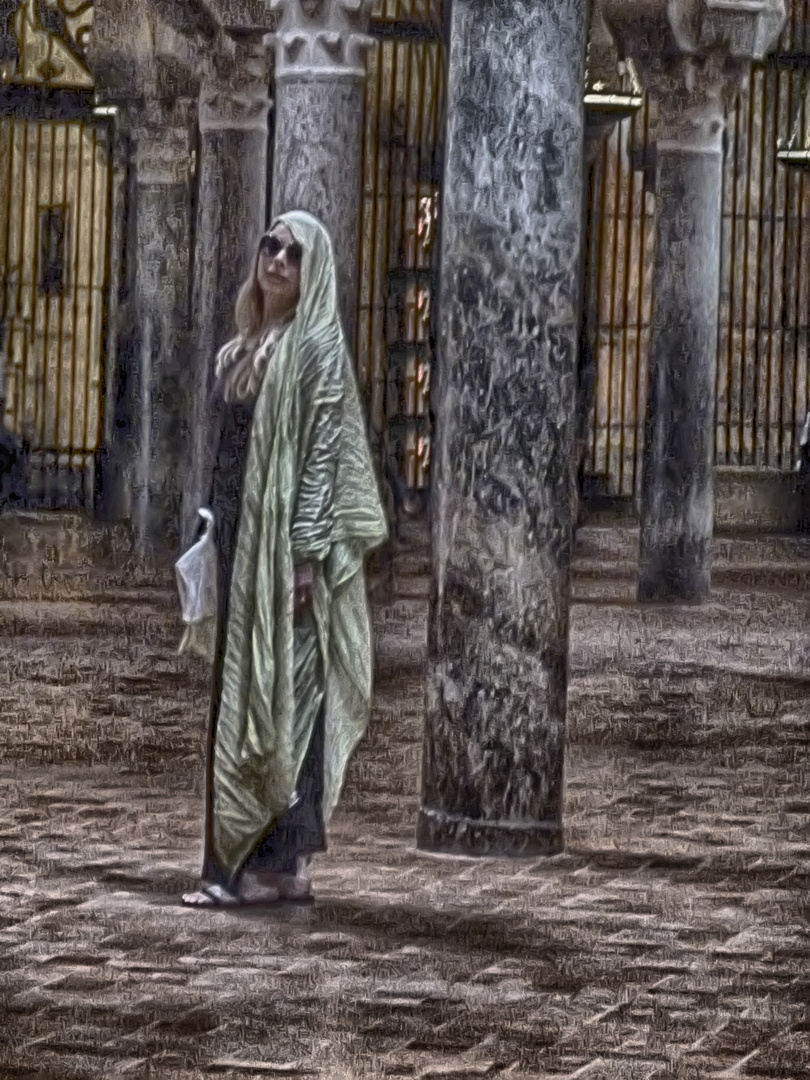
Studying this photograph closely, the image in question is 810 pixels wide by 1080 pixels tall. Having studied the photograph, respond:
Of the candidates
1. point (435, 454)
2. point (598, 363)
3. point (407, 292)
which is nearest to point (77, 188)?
point (407, 292)

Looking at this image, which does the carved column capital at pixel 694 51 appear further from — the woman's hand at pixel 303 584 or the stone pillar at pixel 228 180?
the woman's hand at pixel 303 584

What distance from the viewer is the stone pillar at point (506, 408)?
8.05 m

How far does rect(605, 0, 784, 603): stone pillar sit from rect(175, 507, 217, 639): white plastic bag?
10.1m

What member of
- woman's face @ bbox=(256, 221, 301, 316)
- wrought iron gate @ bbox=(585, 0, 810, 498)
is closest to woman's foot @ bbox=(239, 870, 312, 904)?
woman's face @ bbox=(256, 221, 301, 316)

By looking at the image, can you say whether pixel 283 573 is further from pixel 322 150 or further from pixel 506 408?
pixel 322 150

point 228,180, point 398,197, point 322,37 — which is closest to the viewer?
point 322,37

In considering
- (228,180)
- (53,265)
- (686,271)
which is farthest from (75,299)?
(686,271)

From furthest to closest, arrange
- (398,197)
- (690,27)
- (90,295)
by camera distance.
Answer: (90,295) < (398,197) < (690,27)

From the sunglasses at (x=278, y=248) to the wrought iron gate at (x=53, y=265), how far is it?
17756mm

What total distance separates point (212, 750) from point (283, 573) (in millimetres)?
513

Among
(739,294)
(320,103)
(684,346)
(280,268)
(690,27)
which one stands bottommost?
(280,268)

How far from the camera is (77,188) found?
24.8 m

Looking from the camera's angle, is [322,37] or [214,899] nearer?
[214,899]

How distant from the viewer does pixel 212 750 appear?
23.4 feet
